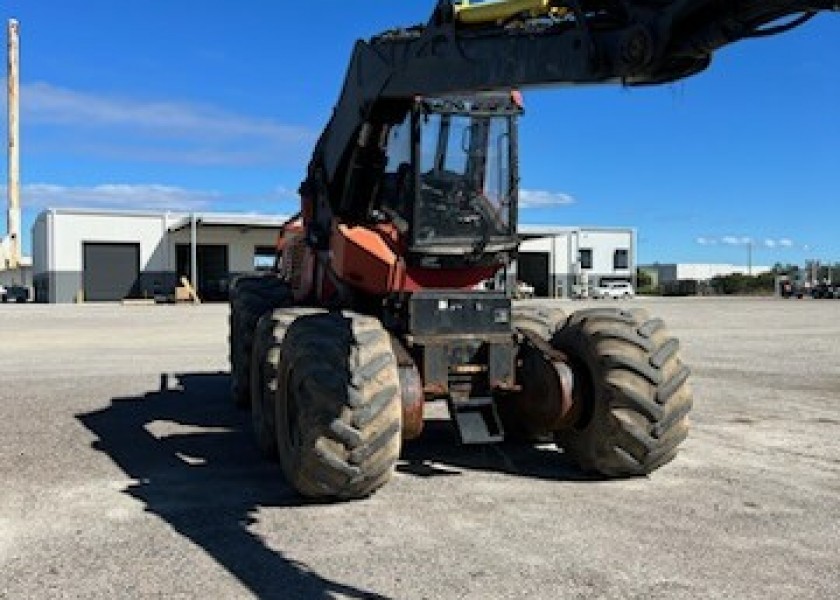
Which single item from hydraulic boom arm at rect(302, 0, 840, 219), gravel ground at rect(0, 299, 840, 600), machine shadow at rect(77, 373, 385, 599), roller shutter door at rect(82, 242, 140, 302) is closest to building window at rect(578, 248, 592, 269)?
roller shutter door at rect(82, 242, 140, 302)

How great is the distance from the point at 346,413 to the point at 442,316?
73.2 inches

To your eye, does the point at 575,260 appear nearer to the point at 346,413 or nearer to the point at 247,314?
the point at 247,314

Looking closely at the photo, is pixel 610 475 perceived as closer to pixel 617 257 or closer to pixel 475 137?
pixel 475 137

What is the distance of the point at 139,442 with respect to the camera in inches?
401

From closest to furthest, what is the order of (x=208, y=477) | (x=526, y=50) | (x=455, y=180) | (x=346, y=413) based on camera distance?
(x=526, y=50) → (x=346, y=413) → (x=208, y=477) → (x=455, y=180)

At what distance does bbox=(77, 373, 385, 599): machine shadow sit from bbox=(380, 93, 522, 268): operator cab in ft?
8.17

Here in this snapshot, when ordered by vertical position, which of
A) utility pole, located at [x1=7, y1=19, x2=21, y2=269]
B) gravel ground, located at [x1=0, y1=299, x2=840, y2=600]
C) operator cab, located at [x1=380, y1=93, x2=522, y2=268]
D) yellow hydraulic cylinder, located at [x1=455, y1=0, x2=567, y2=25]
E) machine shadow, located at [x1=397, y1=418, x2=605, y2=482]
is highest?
utility pole, located at [x1=7, y1=19, x2=21, y2=269]

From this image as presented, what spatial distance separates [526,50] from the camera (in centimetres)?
598

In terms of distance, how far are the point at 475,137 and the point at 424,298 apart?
154 centimetres

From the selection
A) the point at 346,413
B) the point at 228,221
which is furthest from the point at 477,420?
the point at 228,221

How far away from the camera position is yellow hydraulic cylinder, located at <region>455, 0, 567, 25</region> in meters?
5.85

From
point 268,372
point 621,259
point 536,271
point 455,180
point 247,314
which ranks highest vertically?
point 621,259

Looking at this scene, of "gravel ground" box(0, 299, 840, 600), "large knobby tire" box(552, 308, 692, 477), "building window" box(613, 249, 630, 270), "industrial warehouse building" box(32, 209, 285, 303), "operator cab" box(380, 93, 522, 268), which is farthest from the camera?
"building window" box(613, 249, 630, 270)

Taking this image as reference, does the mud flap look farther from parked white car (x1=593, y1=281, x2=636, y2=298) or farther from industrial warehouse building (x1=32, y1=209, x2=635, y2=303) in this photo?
parked white car (x1=593, y1=281, x2=636, y2=298)
